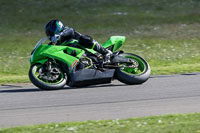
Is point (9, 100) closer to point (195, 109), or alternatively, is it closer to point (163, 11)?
point (195, 109)

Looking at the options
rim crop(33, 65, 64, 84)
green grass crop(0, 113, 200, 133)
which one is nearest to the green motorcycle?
rim crop(33, 65, 64, 84)

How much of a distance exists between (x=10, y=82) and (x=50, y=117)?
15.4 ft

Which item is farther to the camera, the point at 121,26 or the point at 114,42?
the point at 121,26

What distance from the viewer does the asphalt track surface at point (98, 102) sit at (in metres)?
7.43

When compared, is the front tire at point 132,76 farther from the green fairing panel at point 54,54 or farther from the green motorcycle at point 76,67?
the green fairing panel at point 54,54

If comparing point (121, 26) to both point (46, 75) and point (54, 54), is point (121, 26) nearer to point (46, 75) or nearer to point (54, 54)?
point (54, 54)

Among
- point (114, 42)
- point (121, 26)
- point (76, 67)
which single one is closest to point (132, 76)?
point (114, 42)

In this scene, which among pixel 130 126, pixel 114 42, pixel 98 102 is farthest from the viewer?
pixel 114 42

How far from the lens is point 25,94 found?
31.6ft

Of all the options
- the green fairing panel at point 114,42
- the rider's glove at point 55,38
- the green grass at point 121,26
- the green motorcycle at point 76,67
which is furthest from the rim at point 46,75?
the green grass at point 121,26

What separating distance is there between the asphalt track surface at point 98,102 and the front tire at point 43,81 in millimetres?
133

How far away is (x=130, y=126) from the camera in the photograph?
6.41 metres

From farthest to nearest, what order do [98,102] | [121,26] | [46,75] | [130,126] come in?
[121,26]
[46,75]
[98,102]
[130,126]

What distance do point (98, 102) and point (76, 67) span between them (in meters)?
1.82
